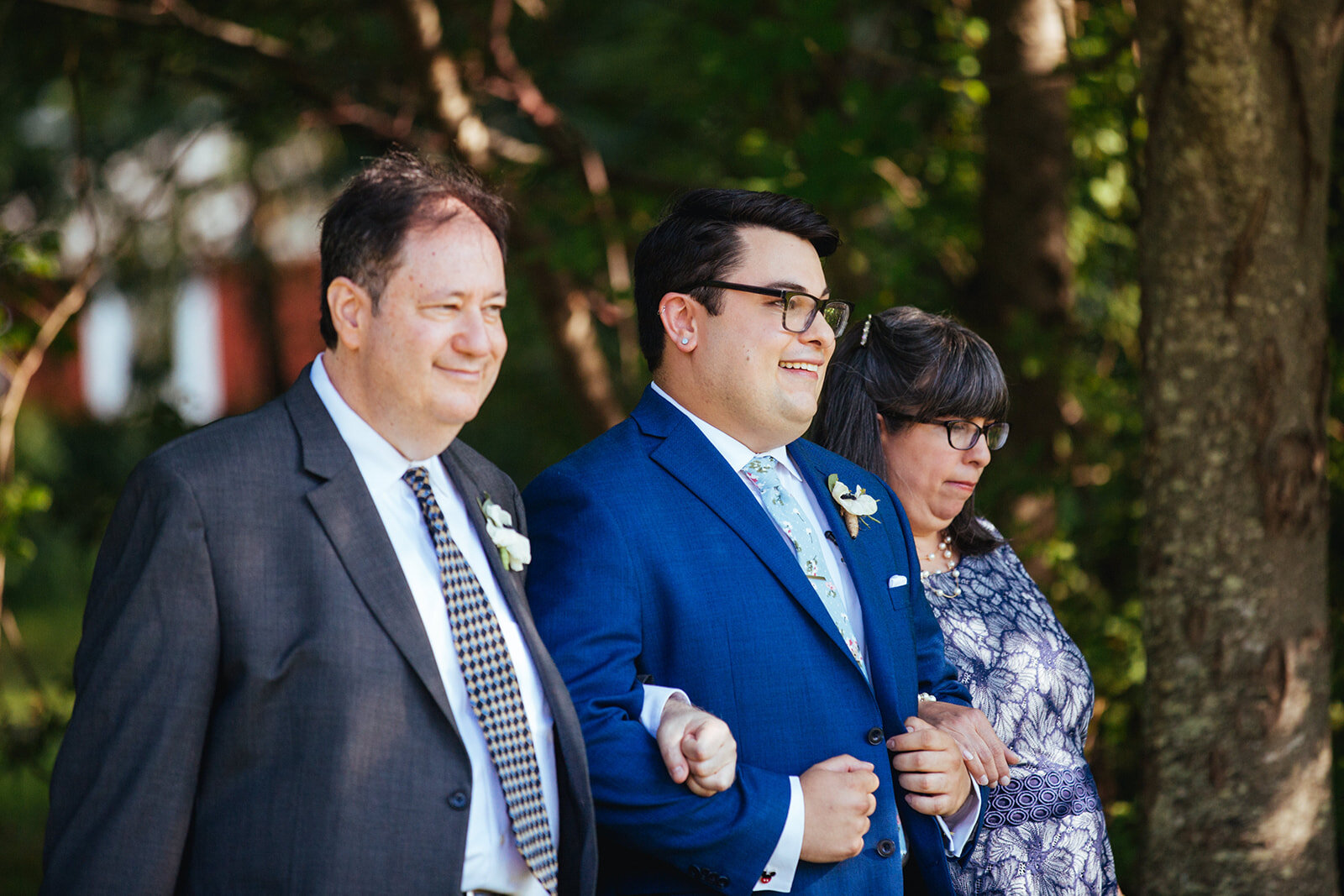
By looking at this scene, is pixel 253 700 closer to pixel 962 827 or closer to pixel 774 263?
pixel 774 263

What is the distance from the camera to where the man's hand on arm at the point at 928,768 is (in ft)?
8.59

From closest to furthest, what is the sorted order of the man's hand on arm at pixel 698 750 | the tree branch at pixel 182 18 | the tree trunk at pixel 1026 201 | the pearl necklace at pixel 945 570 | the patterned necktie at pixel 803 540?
the man's hand on arm at pixel 698 750
the patterned necktie at pixel 803 540
the pearl necklace at pixel 945 570
the tree trunk at pixel 1026 201
the tree branch at pixel 182 18

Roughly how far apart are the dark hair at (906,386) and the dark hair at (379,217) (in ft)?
4.36

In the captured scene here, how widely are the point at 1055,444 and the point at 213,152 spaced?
788 centimetres

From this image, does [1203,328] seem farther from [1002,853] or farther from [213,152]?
[213,152]

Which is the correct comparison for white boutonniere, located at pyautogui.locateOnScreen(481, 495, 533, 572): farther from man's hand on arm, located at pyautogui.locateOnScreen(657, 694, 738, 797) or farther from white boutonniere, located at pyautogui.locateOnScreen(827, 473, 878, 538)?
white boutonniere, located at pyautogui.locateOnScreen(827, 473, 878, 538)

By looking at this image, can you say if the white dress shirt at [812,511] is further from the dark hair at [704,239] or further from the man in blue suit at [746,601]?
the dark hair at [704,239]

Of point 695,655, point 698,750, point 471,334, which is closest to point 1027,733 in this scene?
point 695,655

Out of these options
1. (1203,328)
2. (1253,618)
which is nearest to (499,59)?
(1203,328)

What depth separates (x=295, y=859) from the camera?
1.89m

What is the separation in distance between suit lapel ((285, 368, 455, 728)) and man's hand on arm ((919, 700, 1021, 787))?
1.22m

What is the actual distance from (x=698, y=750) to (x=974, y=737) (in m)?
0.82

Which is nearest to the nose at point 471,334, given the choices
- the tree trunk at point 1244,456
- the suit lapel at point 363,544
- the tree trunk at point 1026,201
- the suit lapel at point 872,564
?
the suit lapel at point 363,544

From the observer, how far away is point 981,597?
3.23 metres
